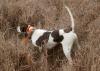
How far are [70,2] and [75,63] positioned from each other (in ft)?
9.66

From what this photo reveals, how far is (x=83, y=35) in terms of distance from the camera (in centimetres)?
590

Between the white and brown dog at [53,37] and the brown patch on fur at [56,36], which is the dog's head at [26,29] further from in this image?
the brown patch on fur at [56,36]

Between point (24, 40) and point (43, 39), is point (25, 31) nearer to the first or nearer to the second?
point (24, 40)

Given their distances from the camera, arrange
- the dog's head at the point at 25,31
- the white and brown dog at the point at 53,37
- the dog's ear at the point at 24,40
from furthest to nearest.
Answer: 1. the dog's head at the point at 25,31
2. the dog's ear at the point at 24,40
3. the white and brown dog at the point at 53,37

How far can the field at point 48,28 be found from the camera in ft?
15.4

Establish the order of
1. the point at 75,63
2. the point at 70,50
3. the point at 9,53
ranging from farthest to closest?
the point at 70,50, the point at 9,53, the point at 75,63

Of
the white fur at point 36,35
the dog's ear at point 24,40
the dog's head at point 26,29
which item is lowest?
the dog's ear at point 24,40

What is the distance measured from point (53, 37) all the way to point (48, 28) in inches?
29.7

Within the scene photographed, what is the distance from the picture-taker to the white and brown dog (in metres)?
5.36

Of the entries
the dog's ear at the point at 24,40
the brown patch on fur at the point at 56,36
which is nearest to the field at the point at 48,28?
the dog's ear at the point at 24,40

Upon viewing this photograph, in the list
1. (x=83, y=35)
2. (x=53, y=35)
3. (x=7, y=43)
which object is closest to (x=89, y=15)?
(x=83, y=35)

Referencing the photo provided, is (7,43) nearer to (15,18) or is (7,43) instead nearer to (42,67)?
(42,67)

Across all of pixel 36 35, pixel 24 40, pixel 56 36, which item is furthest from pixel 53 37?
pixel 24 40

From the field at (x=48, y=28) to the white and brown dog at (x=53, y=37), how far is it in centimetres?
14
